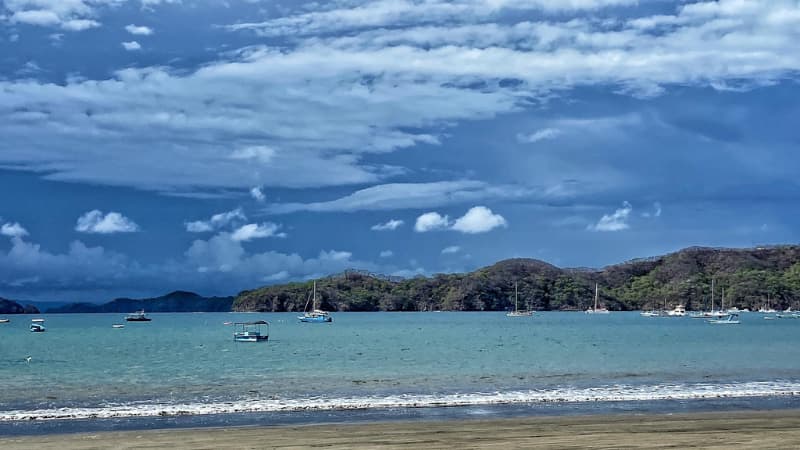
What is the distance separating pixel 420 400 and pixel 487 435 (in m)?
9.67

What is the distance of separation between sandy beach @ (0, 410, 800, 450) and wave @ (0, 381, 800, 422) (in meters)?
4.81

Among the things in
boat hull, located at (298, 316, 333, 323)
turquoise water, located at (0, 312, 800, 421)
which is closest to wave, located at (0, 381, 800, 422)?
turquoise water, located at (0, 312, 800, 421)

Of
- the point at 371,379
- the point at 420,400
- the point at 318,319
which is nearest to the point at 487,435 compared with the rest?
the point at 420,400

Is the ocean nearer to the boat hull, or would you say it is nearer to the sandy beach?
the sandy beach

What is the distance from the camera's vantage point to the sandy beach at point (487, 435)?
19.7 m

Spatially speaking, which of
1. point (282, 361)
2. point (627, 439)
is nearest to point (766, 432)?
point (627, 439)

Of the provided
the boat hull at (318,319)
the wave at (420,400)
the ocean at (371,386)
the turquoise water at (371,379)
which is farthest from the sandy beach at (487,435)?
the boat hull at (318,319)

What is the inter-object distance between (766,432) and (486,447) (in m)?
7.43

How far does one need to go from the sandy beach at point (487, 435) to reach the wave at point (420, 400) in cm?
481

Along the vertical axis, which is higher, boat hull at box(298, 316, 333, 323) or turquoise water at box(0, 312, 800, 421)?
boat hull at box(298, 316, 333, 323)

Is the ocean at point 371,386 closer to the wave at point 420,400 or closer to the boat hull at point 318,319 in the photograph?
the wave at point 420,400

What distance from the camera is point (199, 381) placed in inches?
1683

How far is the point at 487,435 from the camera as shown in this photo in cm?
2125

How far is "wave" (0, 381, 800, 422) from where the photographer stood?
92.0ft
